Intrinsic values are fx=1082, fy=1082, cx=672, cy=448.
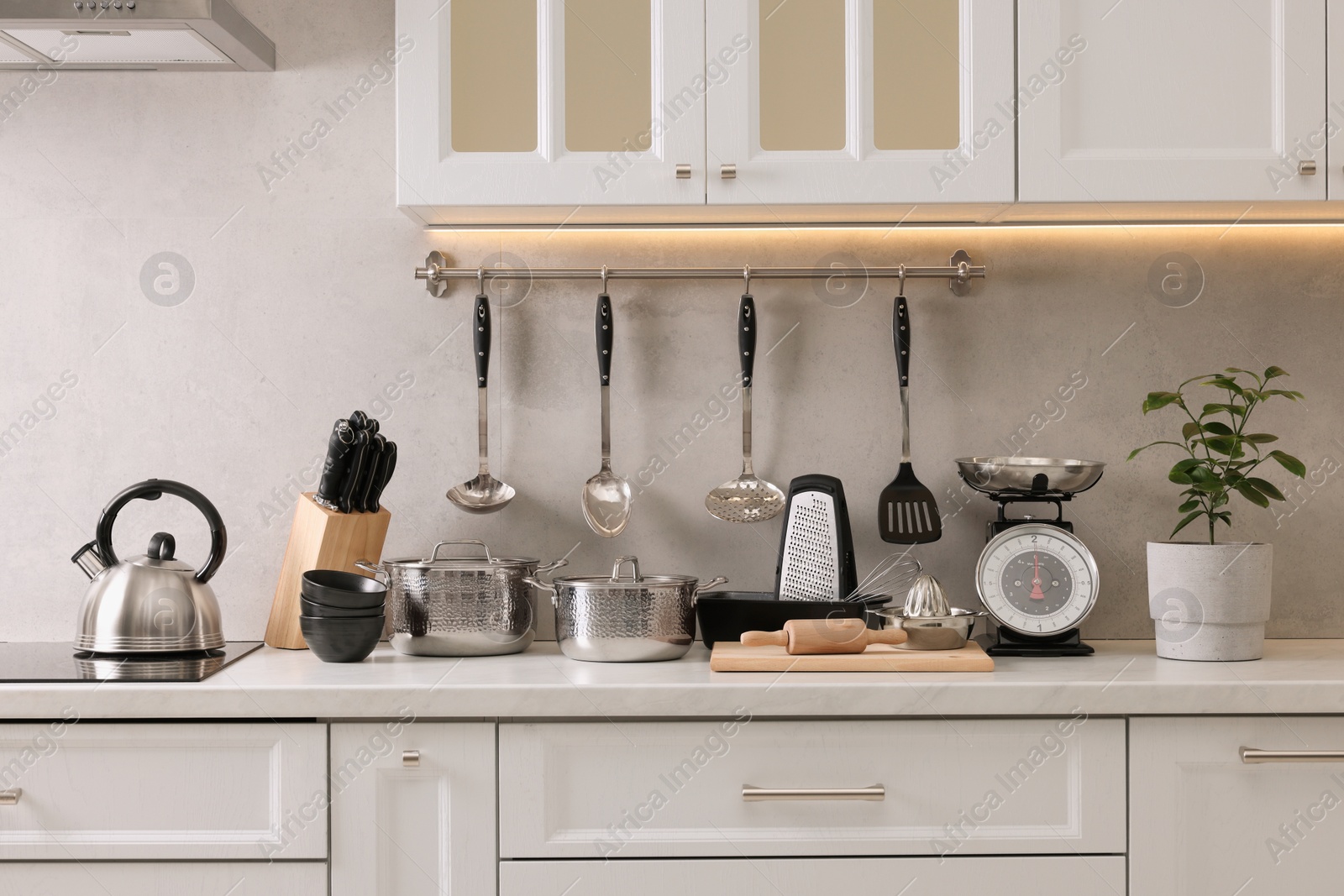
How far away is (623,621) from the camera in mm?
1625

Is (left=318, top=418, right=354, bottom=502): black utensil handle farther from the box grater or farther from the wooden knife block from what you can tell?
the box grater

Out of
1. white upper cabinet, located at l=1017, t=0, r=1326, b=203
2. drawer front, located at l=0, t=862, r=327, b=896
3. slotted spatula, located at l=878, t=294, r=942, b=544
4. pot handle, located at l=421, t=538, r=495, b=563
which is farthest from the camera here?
slotted spatula, located at l=878, t=294, r=942, b=544

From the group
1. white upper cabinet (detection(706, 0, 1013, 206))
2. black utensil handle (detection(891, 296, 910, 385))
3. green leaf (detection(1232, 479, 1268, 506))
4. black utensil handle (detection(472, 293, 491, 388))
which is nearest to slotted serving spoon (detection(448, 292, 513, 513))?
black utensil handle (detection(472, 293, 491, 388))

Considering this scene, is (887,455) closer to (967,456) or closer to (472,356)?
(967,456)

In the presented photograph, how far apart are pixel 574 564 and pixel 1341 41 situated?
58.9 inches

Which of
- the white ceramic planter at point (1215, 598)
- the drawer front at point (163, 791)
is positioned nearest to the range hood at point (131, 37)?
the drawer front at point (163, 791)

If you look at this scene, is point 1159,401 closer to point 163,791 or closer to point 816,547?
point 816,547

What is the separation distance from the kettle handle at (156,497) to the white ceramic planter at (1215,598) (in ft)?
4.84

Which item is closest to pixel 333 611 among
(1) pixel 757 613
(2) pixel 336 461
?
(2) pixel 336 461

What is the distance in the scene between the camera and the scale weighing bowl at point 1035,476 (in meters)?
1.74

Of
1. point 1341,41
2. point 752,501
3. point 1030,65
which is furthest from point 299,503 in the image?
point 1341,41

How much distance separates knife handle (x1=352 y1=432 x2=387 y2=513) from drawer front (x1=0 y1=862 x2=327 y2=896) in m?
0.61

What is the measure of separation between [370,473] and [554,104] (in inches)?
26.6

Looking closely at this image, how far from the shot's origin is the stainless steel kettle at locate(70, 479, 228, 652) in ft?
5.28
